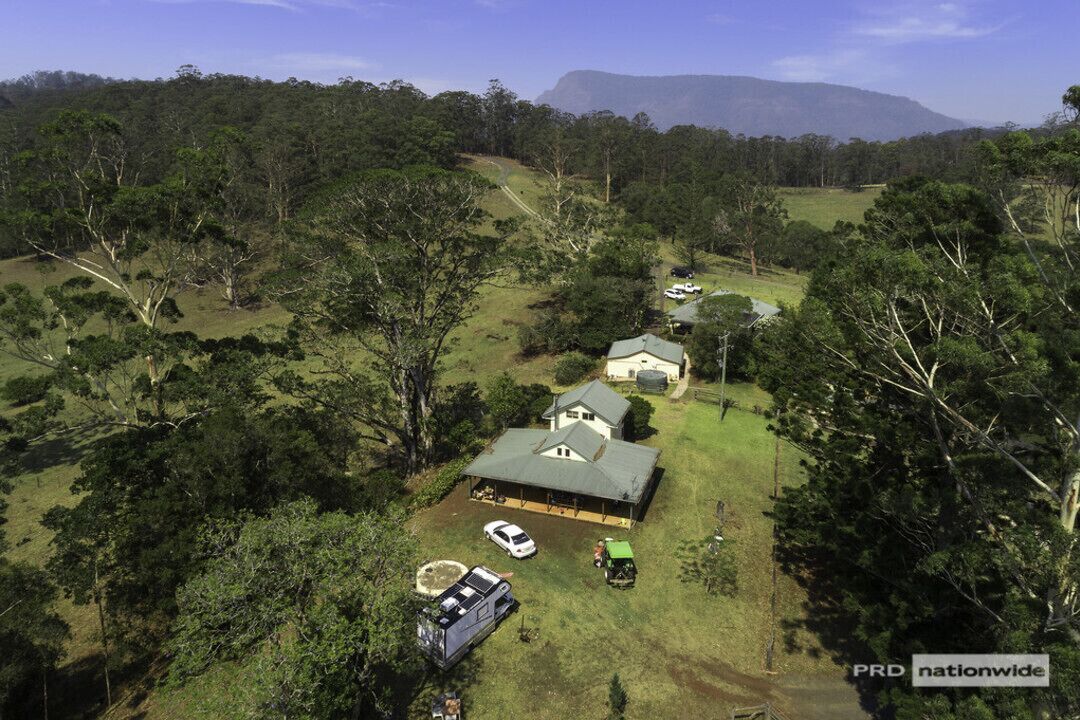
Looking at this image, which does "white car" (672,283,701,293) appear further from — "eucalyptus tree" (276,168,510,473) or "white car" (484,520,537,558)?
"white car" (484,520,537,558)

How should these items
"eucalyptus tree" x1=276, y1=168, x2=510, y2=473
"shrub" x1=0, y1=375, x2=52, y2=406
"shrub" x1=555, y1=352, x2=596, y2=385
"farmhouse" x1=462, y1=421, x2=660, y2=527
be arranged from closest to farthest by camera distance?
"shrub" x1=0, y1=375, x2=52, y2=406 < "farmhouse" x1=462, y1=421, x2=660, y2=527 < "eucalyptus tree" x1=276, y1=168, x2=510, y2=473 < "shrub" x1=555, y1=352, x2=596, y2=385

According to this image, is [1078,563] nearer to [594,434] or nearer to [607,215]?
[594,434]

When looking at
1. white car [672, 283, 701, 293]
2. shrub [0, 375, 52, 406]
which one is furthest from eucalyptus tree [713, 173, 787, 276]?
shrub [0, 375, 52, 406]

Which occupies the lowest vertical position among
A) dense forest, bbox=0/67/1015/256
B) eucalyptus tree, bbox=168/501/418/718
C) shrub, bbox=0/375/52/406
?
eucalyptus tree, bbox=168/501/418/718

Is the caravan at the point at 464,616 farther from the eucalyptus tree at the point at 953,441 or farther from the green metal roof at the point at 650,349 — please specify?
the green metal roof at the point at 650,349

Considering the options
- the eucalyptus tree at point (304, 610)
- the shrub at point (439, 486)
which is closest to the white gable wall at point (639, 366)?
the shrub at point (439, 486)

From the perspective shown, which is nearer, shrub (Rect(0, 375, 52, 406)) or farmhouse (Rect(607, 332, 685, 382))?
shrub (Rect(0, 375, 52, 406))

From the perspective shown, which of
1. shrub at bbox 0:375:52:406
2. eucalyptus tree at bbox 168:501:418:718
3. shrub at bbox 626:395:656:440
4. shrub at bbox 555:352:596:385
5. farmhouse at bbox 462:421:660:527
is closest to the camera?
eucalyptus tree at bbox 168:501:418:718

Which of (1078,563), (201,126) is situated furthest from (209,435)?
(201,126)
